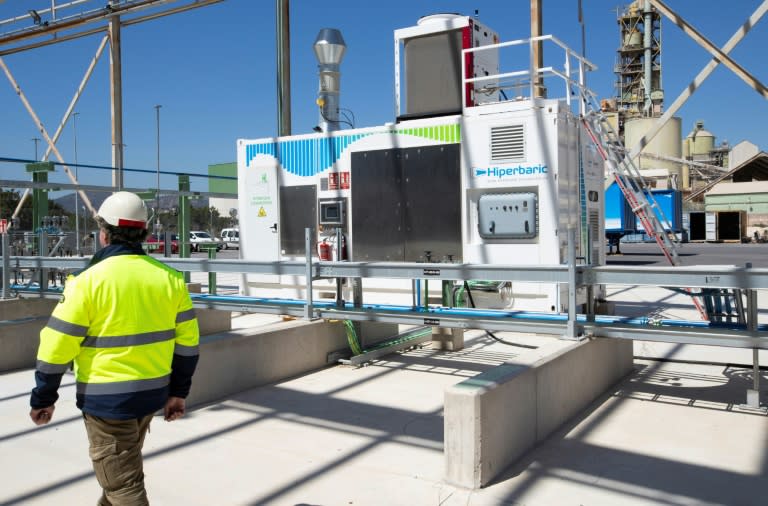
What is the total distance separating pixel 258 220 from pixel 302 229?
93 centimetres

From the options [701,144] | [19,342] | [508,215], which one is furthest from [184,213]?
[701,144]

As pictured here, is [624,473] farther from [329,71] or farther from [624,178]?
[329,71]

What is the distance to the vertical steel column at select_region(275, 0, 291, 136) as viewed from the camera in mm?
13773

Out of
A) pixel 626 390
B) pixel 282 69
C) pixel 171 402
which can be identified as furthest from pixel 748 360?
pixel 282 69

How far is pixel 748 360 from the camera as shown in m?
8.20

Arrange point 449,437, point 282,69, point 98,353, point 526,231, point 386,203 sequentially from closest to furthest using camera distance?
1. point 98,353
2. point 449,437
3. point 526,231
4. point 386,203
5. point 282,69

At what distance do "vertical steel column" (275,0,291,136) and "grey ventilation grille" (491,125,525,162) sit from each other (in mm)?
5819

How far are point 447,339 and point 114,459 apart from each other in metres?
6.64

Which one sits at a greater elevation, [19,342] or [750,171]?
[750,171]

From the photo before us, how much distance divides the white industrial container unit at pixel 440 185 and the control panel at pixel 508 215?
1cm

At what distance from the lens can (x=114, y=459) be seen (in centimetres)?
294

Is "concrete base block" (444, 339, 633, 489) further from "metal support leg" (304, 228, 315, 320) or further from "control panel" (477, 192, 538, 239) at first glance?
"control panel" (477, 192, 538, 239)

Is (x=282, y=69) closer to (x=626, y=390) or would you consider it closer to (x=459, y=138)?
(x=459, y=138)

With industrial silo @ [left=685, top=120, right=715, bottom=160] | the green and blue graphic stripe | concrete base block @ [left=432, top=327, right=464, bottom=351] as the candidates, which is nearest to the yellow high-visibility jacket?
concrete base block @ [left=432, top=327, right=464, bottom=351]
